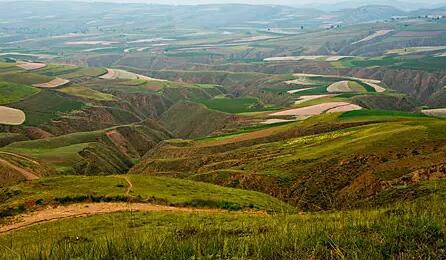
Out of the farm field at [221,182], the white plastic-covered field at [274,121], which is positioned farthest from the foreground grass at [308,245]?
the white plastic-covered field at [274,121]

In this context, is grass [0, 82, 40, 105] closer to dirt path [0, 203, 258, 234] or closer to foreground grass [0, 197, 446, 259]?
dirt path [0, 203, 258, 234]

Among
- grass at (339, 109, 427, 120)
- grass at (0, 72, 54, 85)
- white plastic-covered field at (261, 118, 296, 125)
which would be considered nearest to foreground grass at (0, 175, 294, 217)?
grass at (339, 109, 427, 120)

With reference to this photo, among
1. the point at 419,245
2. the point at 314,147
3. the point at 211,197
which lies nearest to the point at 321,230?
the point at 419,245

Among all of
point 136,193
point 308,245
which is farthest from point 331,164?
point 308,245

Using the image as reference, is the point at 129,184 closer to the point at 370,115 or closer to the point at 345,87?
the point at 370,115

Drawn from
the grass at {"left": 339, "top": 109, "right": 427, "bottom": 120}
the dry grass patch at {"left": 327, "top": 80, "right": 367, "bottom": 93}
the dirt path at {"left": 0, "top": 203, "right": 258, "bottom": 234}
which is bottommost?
the dry grass patch at {"left": 327, "top": 80, "right": 367, "bottom": 93}
